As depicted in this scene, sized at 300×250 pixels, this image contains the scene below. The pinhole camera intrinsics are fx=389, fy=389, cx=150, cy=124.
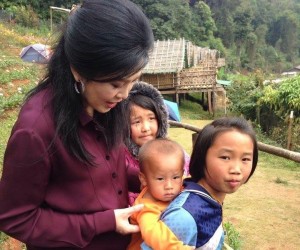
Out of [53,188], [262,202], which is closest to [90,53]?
[53,188]

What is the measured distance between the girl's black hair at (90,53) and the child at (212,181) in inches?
15.4

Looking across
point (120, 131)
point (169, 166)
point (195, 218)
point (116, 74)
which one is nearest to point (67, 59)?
point (116, 74)

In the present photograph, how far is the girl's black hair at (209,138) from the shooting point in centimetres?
151

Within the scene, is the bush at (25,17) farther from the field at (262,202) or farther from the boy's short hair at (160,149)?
the boy's short hair at (160,149)

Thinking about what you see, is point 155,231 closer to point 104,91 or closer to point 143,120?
point 104,91

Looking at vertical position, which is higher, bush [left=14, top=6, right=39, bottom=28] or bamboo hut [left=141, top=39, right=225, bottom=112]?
bush [left=14, top=6, right=39, bottom=28]

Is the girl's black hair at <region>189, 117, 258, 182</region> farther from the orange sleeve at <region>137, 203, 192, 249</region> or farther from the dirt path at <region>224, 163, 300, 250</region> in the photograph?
the dirt path at <region>224, 163, 300, 250</region>

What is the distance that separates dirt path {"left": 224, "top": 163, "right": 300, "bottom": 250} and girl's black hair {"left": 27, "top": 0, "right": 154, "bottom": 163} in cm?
425

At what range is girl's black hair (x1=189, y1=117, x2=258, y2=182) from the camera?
1.51m

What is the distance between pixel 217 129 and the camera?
4.97ft

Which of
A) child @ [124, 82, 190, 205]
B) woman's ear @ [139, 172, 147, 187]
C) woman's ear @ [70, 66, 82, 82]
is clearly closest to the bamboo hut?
child @ [124, 82, 190, 205]

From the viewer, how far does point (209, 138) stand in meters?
1.51

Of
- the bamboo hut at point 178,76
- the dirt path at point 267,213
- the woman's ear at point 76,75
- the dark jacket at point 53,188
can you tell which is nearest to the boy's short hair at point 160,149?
the dark jacket at point 53,188

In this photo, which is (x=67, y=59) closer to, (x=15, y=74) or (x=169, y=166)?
(x=169, y=166)
